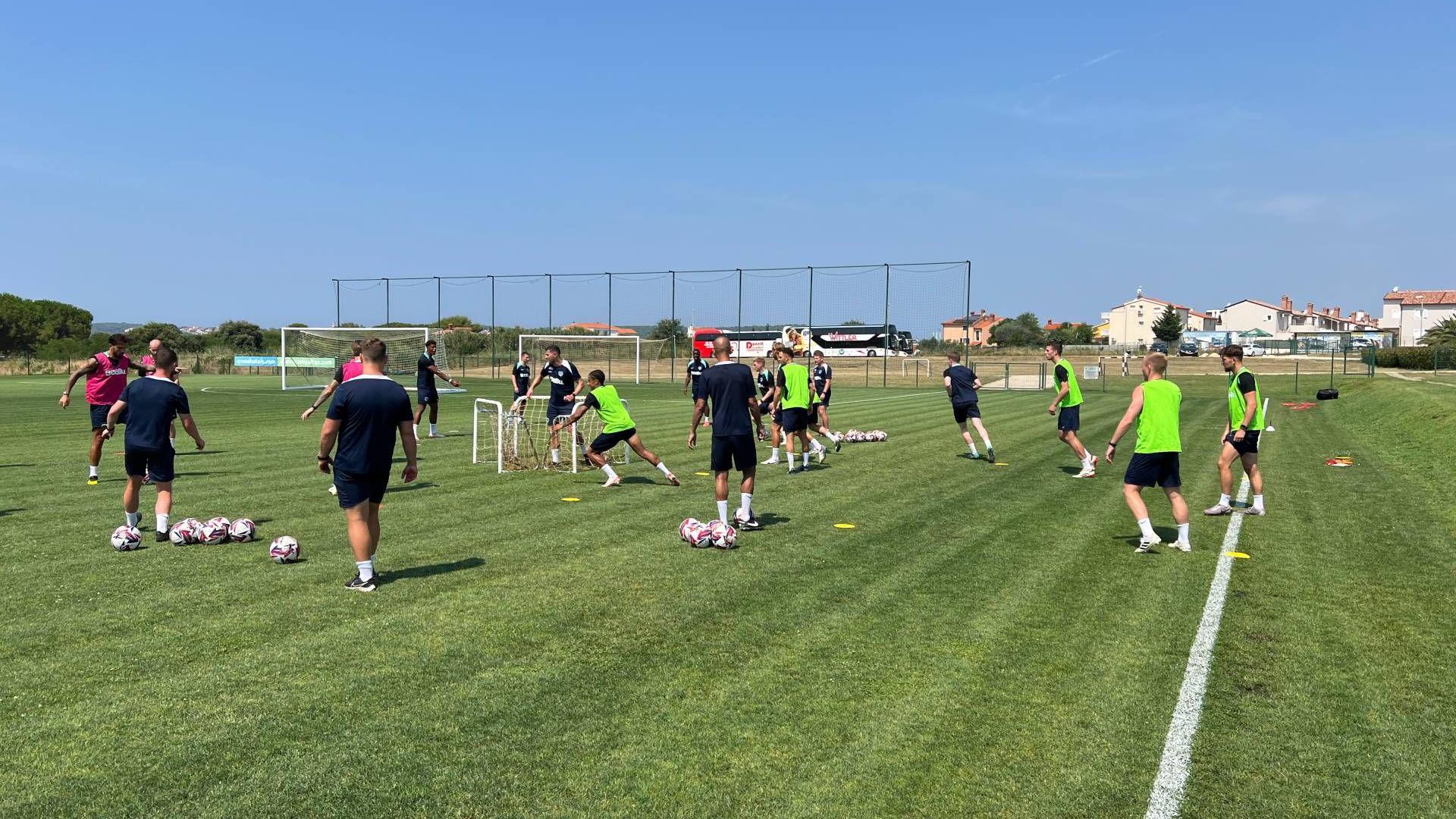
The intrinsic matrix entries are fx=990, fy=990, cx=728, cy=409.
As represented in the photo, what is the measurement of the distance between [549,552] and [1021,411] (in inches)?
1018

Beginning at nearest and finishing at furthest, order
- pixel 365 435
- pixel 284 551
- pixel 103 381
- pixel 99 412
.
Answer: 1. pixel 365 435
2. pixel 284 551
3. pixel 103 381
4. pixel 99 412

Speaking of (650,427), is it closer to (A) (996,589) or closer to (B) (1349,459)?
(B) (1349,459)

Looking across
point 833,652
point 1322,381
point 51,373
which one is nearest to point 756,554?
point 833,652

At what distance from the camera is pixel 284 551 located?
840 cm

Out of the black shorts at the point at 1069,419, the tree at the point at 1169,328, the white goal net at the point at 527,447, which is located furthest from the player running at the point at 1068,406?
the tree at the point at 1169,328

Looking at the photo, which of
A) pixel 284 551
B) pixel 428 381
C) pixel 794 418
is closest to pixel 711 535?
pixel 284 551

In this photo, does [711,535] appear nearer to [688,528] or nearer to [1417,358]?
[688,528]

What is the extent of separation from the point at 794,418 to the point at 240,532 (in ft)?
25.6

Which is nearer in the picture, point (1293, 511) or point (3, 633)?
point (3, 633)

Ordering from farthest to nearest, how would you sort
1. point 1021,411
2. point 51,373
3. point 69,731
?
point 51,373 → point 1021,411 → point 69,731

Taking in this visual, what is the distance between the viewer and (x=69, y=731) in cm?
475

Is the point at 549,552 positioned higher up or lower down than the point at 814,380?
lower down

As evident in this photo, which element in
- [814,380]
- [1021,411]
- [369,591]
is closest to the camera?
[369,591]

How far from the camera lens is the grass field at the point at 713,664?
14.2ft
